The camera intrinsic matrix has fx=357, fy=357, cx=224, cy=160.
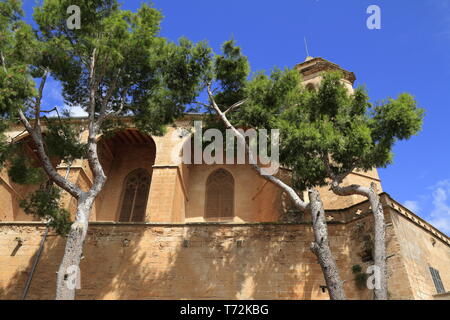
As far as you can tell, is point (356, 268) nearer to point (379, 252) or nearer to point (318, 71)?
point (379, 252)

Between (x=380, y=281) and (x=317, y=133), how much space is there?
12.2 feet

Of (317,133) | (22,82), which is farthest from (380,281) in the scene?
(22,82)

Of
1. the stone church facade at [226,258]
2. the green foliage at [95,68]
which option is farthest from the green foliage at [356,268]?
the green foliage at [95,68]

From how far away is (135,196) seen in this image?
16.1 m

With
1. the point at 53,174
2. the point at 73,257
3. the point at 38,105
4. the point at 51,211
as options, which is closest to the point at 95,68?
the point at 38,105

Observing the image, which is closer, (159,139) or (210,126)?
(210,126)

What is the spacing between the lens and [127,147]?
687 inches

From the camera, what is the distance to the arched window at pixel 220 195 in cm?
1556

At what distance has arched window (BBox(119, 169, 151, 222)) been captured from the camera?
51.0 ft

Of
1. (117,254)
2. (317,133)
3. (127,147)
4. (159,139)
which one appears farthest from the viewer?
(127,147)

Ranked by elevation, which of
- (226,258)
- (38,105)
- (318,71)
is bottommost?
(226,258)

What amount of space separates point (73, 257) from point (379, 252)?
19.0ft

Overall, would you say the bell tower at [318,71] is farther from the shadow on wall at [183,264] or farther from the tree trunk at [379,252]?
the tree trunk at [379,252]

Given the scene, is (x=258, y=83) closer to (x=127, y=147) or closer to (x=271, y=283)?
(x=271, y=283)
